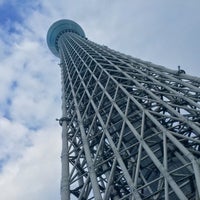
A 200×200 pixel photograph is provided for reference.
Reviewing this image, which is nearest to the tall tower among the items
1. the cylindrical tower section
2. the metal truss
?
the metal truss

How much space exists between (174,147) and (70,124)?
12.3 meters

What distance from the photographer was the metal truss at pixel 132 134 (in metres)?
16.4

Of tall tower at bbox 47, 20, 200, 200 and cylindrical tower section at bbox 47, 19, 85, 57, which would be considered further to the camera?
cylindrical tower section at bbox 47, 19, 85, 57

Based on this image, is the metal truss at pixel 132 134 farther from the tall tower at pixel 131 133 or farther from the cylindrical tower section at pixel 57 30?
the cylindrical tower section at pixel 57 30

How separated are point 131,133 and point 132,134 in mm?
86

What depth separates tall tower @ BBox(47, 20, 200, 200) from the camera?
645 inches

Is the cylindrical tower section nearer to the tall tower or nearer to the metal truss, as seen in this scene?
the tall tower

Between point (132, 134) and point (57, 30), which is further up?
point (57, 30)

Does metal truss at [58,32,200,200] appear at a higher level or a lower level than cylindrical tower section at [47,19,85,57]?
lower

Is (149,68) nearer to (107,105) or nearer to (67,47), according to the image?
(107,105)

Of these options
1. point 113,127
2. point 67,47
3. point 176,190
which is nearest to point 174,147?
point 176,190

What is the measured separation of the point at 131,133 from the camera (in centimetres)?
2284

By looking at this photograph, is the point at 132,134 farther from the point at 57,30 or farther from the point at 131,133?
the point at 57,30

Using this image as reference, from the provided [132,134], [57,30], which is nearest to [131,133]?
[132,134]
